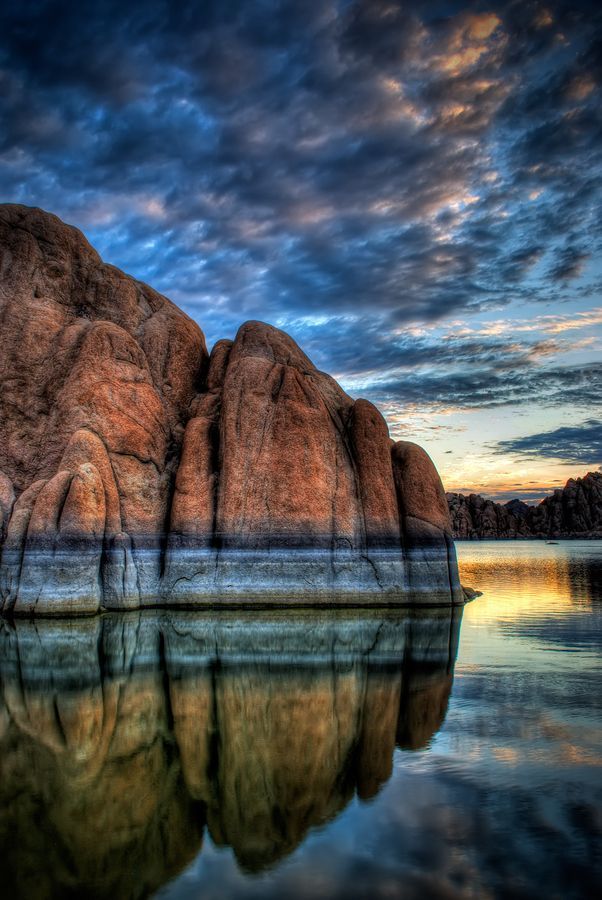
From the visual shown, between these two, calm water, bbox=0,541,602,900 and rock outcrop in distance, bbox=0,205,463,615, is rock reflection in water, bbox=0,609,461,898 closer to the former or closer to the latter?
calm water, bbox=0,541,602,900

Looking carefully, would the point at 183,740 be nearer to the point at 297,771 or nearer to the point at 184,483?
the point at 297,771

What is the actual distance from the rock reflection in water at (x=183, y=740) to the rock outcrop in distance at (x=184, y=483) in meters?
4.51

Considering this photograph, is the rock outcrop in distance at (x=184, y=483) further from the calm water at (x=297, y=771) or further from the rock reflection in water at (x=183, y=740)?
the calm water at (x=297, y=771)

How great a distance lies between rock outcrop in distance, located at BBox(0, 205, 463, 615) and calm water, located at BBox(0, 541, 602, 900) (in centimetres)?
601

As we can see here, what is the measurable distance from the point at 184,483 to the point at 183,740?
17.0m

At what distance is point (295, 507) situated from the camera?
2717 centimetres

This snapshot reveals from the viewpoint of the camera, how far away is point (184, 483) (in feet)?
91.0

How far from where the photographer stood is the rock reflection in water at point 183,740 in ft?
25.0

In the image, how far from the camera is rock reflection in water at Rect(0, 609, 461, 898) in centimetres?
761

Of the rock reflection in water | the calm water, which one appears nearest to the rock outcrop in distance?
the rock reflection in water

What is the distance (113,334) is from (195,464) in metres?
6.74

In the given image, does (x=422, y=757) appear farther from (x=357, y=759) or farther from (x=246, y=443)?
(x=246, y=443)

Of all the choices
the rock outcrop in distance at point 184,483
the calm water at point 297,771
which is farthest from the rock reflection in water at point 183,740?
the rock outcrop in distance at point 184,483

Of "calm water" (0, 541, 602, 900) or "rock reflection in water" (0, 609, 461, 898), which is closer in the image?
"calm water" (0, 541, 602, 900)
